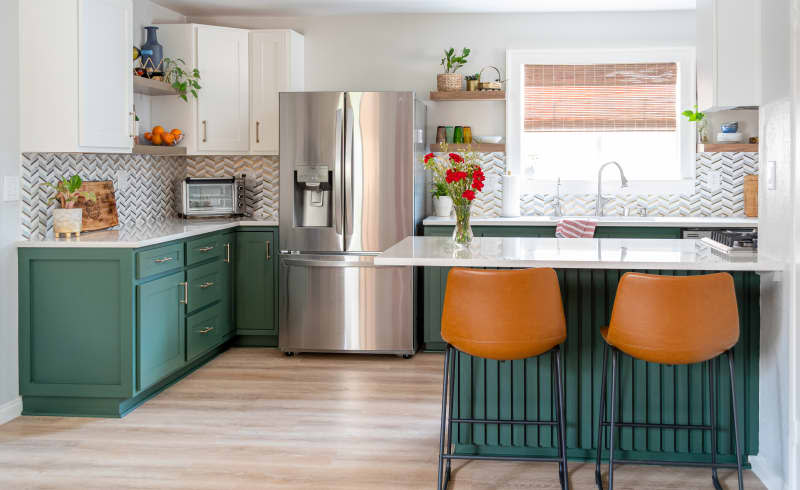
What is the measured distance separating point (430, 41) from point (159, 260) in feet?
9.13

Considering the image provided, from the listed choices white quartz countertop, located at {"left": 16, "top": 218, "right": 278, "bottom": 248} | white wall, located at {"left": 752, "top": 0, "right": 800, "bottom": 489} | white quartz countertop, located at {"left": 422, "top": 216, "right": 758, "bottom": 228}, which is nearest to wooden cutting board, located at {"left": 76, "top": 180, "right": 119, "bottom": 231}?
white quartz countertop, located at {"left": 16, "top": 218, "right": 278, "bottom": 248}

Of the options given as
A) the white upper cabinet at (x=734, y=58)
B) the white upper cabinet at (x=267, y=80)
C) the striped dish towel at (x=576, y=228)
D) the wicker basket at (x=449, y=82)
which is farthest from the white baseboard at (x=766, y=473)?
the white upper cabinet at (x=267, y=80)

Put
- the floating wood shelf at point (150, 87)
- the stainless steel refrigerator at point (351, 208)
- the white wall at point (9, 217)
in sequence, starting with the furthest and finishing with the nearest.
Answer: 1. the stainless steel refrigerator at point (351, 208)
2. the floating wood shelf at point (150, 87)
3. the white wall at point (9, 217)

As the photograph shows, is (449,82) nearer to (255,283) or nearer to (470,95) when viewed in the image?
(470,95)

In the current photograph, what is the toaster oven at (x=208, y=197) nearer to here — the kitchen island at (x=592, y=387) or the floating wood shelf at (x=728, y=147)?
the kitchen island at (x=592, y=387)

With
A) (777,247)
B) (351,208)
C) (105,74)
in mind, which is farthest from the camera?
(351,208)

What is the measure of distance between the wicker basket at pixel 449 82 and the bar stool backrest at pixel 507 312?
3.07 m

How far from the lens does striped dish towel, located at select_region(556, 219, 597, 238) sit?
16.6 ft

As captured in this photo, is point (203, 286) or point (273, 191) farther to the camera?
point (273, 191)

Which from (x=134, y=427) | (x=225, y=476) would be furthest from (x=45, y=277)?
(x=225, y=476)

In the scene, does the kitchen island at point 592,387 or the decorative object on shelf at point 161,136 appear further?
the decorative object on shelf at point 161,136

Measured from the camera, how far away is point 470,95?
226 inches

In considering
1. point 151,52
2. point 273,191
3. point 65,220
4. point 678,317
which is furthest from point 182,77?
point 678,317

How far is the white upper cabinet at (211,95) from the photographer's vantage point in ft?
18.1
